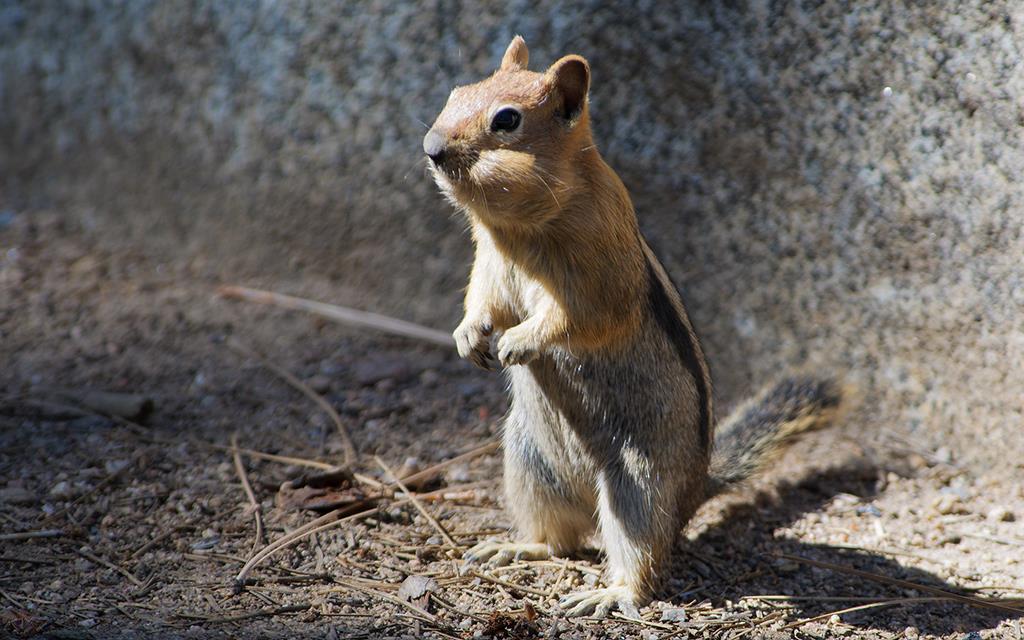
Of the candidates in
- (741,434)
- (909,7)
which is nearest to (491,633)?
(741,434)

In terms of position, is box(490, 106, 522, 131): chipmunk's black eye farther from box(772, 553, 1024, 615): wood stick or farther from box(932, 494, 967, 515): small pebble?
box(932, 494, 967, 515): small pebble

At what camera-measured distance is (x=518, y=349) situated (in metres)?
3.04

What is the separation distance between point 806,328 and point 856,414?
405 mm

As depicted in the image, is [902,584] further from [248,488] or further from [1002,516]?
[248,488]

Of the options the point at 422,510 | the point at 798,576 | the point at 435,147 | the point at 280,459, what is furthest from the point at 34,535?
the point at 798,576

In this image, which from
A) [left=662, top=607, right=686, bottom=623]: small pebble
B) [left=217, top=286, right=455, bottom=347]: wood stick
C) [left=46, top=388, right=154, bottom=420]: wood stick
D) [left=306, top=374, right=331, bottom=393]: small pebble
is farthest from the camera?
[left=217, top=286, right=455, bottom=347]: wood stick

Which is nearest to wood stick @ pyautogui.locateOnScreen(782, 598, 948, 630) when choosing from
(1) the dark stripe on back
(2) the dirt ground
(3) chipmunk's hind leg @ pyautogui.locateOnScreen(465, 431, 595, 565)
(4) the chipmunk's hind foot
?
(2) the dirt ground

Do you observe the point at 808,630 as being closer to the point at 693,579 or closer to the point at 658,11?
the point at 693,579

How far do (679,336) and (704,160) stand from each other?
1.03 m

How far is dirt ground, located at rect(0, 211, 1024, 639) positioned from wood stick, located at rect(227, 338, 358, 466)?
3cm

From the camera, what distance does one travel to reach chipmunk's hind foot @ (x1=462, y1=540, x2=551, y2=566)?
3.32 m

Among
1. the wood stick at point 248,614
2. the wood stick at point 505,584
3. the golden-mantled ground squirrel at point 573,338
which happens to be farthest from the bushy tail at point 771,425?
the wood stick at point 248,614

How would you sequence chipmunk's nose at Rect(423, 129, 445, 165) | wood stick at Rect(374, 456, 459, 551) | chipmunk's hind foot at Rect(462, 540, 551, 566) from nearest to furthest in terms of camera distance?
1. chipmunk's nose at Rect(423, 129, 445, 165)
2. chipmunk's hind foot at Rect(462, 540, 551, 566)
3. wood stick at Rect(374, 456, 459, 551)

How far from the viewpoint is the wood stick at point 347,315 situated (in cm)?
458
